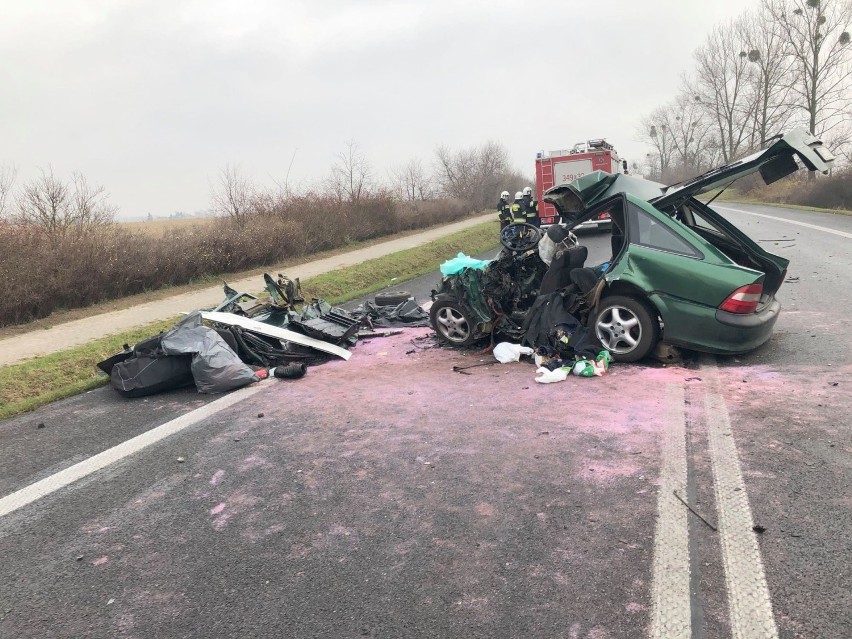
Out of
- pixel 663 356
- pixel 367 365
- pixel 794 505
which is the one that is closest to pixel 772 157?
pixel 663 356

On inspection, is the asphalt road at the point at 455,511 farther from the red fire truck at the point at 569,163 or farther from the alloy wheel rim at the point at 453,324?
Answer: the red fire truck at the point at 569,163

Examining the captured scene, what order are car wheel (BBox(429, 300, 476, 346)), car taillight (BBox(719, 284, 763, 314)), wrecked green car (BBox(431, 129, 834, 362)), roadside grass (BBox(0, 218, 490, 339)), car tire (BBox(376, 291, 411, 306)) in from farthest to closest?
roadside grass (BBox(0, 218, 490, 339)), car tire (BBox(376, 291, 411, 306)), car wheel (BBox(429, 300, 476, 346)), wrecked green car (BBox(431, 129, 834, 362)), car taillight (BBox(719, 284, 763, 314))

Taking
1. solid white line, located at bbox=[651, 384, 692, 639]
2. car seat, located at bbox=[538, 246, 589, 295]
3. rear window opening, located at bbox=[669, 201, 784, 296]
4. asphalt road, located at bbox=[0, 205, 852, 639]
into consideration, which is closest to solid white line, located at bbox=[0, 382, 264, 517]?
asphalt road, located at bbox=[0, 205, 852, 639]

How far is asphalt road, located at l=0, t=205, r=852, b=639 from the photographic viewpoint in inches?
98.0

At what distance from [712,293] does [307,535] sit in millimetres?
4197

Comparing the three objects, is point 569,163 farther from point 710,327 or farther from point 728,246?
point 710,327

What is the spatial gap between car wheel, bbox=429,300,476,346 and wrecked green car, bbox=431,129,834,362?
0.10 meters

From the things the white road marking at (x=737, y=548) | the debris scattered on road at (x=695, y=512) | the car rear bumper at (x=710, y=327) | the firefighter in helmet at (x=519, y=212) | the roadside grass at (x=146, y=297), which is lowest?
the white road marking at (x=737, y=548)

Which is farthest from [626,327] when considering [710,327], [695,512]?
[695,512]

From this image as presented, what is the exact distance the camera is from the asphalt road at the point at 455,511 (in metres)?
2.49

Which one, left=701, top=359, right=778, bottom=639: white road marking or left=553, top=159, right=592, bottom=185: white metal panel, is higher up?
left=553, top=159, right=592, bottom=185: white metal panel

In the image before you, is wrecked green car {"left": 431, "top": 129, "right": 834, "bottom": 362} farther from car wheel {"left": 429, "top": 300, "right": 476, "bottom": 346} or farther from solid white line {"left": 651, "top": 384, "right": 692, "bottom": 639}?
solid white line {"left": 651, "top": 384, "right": 692, "bottom": 639}

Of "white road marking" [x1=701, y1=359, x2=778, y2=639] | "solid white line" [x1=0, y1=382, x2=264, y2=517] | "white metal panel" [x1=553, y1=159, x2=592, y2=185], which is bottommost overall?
"white road marking" [x1=701, y1=359, x2=778, y2=639]

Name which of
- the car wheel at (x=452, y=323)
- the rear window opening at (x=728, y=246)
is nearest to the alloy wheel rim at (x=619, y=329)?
the rear window opening at (x=728, y=246)
